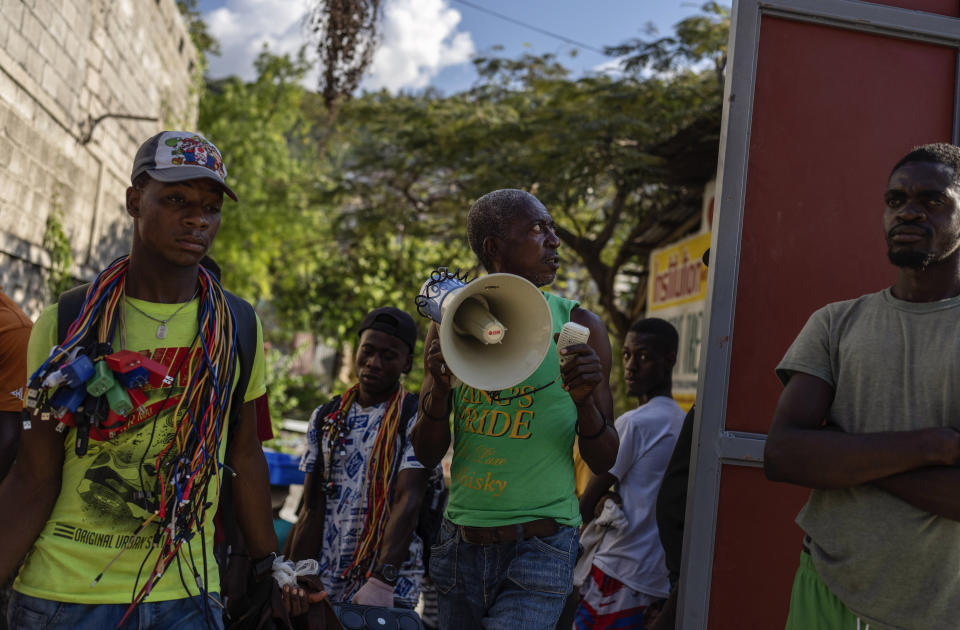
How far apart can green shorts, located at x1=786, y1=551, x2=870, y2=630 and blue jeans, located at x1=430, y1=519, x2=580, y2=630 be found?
737mm

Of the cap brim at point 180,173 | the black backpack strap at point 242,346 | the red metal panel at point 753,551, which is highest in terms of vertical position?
the cap brim at point 180,173

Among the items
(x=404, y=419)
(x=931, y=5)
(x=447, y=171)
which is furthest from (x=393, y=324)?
(x=447, y=171)

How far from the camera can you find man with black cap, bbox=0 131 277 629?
2.15m

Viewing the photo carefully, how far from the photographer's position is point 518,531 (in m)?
2.81

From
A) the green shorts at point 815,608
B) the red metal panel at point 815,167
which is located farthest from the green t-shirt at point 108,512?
the red metal panel at point 815,167

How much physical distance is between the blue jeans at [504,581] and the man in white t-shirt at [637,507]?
1172mm

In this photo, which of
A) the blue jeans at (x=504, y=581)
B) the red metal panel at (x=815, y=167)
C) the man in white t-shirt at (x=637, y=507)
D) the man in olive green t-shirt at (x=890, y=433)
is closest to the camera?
the man in olive green t-shirt at (x=890, y=433)

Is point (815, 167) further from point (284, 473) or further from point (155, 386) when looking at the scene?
point (284, 473)

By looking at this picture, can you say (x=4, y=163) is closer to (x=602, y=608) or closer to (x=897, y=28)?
(x=602, y=608)

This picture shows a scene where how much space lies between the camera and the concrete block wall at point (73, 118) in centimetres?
635

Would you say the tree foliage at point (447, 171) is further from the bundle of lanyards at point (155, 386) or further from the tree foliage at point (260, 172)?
the bundle of lanyards at point (155, 386)

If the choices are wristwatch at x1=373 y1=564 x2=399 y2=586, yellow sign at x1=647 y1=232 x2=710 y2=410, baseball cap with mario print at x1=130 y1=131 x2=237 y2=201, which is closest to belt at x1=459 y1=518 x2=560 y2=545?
wristwatch at x1=373 y1=564 x2=399 y2=586

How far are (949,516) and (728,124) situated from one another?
1.73 m

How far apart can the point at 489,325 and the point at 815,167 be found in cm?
155
